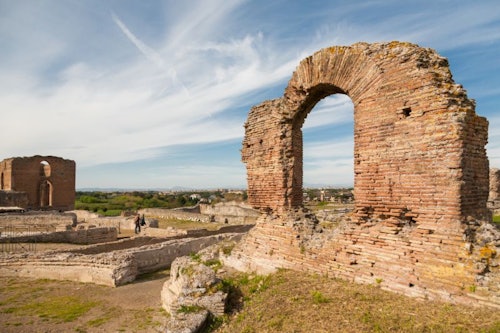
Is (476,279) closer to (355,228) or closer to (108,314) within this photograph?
(355,228)

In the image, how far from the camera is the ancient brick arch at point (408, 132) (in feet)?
17.2

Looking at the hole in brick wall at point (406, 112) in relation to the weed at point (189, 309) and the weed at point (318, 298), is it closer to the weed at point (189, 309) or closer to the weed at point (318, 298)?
the weed at point (318, 298)

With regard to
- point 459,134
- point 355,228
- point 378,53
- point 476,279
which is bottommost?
point 476,279

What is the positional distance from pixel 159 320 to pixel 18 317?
127 inches

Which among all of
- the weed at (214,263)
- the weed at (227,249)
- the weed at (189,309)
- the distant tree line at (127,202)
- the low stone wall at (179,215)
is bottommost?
the distant tree line at (127,202)

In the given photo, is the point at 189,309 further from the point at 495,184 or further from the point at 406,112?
the point at 495,184

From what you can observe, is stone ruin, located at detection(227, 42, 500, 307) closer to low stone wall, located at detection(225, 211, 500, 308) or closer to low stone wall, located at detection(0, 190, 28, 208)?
low stone wall, located at detection(225, 211, 500, 308)

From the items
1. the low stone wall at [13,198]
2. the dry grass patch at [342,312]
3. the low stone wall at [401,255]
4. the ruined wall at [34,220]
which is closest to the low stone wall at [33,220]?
the ruined wall at [34,220]

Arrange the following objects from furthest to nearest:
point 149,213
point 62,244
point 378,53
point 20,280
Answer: point 149,213 < point 62,244 < point 20,280 < point 378,53

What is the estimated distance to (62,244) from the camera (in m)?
16.6

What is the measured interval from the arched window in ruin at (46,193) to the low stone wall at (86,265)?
23680 mm

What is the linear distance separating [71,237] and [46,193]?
2070 centimetres

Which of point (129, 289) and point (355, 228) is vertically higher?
point (355, 228)

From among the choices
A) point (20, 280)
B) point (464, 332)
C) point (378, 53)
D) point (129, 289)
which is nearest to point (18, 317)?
point (129, 289)
